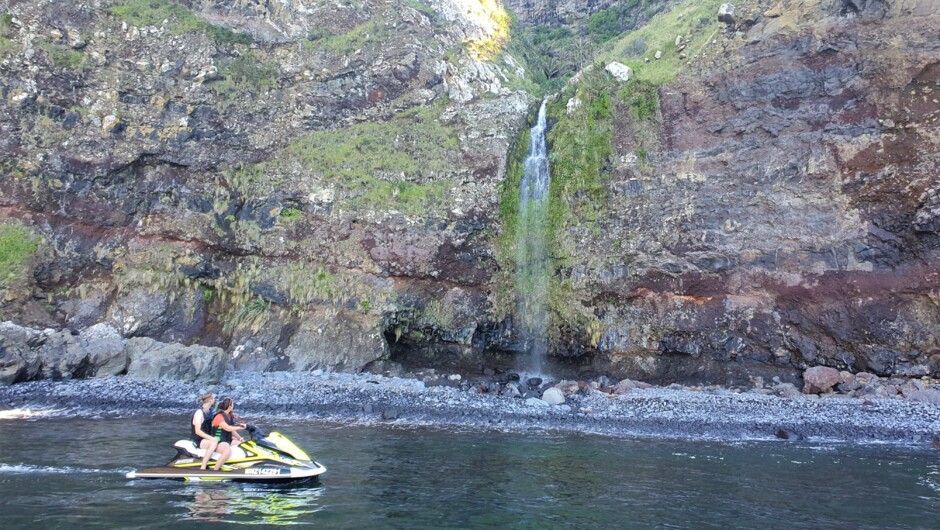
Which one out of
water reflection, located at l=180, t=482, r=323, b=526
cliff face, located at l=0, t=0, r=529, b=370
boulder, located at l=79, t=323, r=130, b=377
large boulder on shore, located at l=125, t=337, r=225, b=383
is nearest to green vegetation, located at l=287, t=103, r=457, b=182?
cliff face, located at l=0, t=0, r=529, b=370

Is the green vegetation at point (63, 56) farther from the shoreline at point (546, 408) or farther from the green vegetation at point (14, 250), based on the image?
the shoreline at point (546, 408)

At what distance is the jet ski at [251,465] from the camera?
36.4 feet

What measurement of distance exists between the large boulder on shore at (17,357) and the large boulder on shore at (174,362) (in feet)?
9.50

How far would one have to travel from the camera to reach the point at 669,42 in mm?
29469

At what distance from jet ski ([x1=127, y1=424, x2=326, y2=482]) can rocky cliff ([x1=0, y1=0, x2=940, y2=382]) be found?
43.5ft

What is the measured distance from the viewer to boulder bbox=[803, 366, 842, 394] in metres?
20.9

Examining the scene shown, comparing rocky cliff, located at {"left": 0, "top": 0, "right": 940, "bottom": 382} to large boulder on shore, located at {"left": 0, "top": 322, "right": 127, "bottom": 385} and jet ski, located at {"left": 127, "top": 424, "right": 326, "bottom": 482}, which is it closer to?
large boulder on shore, located at {"left": 0, "top": 322, "right": 127, "bottom": 385}

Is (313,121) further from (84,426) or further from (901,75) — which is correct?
(901,75)

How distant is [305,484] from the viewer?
11.2 metres

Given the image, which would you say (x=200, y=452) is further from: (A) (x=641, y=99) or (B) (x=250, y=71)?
(B) (x=250, y=71)

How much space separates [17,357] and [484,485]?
17.9 m

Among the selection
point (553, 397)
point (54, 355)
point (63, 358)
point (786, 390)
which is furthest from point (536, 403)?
point (54, 355)

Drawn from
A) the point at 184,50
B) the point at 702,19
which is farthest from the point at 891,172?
the point at 184,50

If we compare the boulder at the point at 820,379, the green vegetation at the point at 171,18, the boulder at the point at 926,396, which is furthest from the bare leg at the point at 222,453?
the green vegetation at the point at 171,18
